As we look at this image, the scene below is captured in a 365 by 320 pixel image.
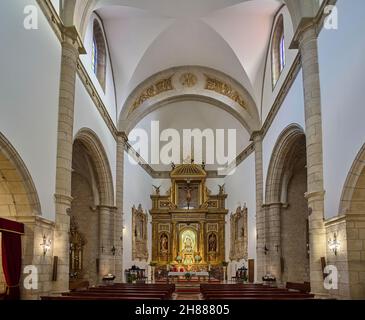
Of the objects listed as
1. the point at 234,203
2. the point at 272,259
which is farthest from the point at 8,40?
the point at 234,203

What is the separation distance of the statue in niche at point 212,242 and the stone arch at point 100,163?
36.9 feet

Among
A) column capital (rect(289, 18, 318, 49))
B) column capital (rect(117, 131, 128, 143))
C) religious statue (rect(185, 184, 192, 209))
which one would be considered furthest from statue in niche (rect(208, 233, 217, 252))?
column capital (rect(289, 18, 318, 49))

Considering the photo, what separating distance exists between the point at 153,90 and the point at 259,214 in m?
8.14

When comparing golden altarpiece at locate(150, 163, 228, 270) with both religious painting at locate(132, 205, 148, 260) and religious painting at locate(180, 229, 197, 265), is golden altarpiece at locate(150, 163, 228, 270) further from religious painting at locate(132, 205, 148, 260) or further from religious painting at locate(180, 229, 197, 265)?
religious painting at locate(132, 205, 148, 260)

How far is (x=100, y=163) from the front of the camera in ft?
67.1

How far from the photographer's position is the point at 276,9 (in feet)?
62.6

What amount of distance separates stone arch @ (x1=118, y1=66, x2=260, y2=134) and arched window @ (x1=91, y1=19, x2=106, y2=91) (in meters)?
3.25

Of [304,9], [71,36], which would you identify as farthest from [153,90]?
[304,9]

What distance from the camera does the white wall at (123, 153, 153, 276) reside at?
24406 millimetres

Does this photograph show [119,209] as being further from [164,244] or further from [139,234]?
[164,244]

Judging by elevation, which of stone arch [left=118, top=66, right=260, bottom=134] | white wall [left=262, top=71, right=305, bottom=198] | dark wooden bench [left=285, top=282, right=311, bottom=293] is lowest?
dark wooden bench [left=285, top=282, right=311, bottom=293]

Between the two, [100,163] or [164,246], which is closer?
[100,163]

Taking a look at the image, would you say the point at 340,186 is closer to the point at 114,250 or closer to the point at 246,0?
the point at 246,0

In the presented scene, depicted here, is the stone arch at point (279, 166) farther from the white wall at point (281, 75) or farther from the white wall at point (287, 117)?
the white wall at point (281, 75)
